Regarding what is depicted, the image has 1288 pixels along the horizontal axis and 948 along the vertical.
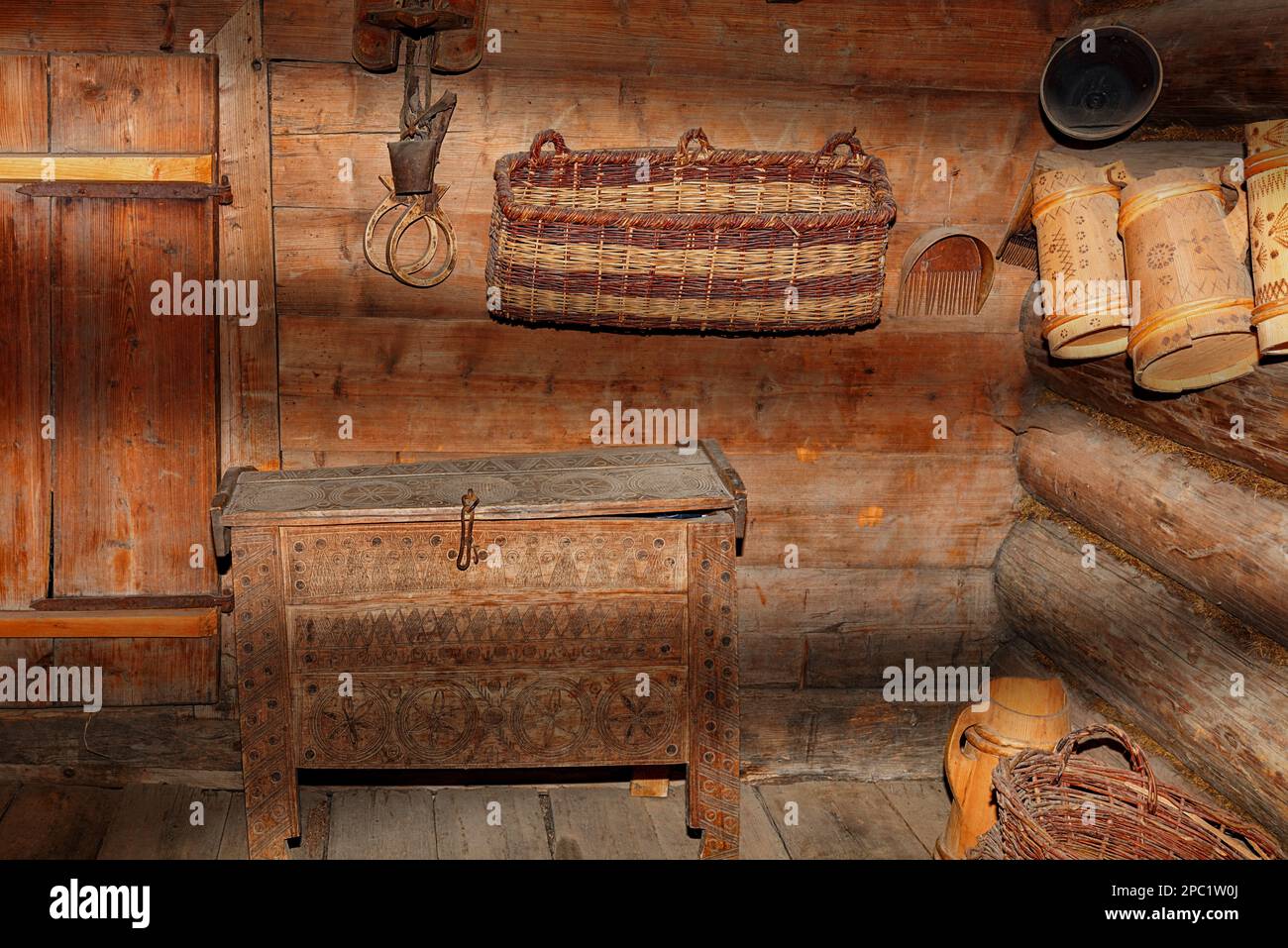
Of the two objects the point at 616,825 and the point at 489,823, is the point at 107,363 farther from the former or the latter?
the point at 616,825

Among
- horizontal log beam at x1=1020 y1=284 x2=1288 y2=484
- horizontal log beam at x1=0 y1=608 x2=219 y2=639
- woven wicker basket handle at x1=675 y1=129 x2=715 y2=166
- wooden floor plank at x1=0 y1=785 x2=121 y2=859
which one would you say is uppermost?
woven wicker basket handle at x1=675 y1=129 x2=715 y2=166

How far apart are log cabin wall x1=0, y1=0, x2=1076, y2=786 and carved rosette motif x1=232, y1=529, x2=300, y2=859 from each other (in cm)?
57

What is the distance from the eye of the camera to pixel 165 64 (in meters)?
3.53

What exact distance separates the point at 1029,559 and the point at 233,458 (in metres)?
2.51

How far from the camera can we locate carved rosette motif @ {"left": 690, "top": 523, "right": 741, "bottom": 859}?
3428 mm

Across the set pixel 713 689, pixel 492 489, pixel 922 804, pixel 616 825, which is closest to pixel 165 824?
pixel 616 825

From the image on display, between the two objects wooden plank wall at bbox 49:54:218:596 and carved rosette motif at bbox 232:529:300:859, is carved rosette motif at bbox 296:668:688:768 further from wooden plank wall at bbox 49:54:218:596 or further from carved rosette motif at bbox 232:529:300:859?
wooden plank wall at bbox 49:54:218:596

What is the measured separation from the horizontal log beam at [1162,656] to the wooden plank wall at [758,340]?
228 mm

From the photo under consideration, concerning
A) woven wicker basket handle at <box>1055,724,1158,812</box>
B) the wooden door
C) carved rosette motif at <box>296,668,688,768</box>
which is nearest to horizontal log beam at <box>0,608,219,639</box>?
the wooden door

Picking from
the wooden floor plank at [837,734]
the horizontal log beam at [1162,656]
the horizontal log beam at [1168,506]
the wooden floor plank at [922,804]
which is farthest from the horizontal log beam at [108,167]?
the wooden floor plank at [922,804]

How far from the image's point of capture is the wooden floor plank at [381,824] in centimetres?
376

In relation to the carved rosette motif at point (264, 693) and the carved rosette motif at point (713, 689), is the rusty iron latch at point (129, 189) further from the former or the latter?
the carved rosette motif at point (713, 689)

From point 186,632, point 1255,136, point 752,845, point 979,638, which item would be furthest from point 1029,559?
point 186,632

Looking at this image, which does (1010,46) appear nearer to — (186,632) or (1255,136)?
(1255,136)
